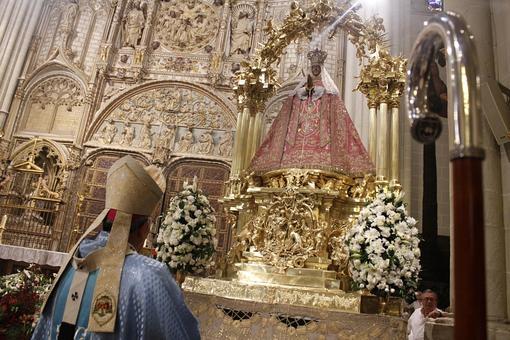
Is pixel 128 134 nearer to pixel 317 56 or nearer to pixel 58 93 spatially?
pixel 58 93

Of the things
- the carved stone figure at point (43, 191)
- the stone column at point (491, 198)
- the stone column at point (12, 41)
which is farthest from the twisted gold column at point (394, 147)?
the stone column at point (12, 41)

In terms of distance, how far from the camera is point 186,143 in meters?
11.7

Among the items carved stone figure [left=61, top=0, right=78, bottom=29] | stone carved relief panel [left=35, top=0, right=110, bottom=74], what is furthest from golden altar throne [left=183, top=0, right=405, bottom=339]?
carved stone figure [left=61, top=0, right=78, bottom=29]

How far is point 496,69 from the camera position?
3.54 meters

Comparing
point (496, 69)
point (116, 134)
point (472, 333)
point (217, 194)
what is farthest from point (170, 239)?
point (116, 134)

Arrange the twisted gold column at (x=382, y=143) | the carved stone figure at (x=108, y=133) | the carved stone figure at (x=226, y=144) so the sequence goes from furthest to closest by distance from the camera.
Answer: the carved stone figure at (x=108, y=133) < the carved stone figure at (x=226, y=144) < the twisted gold column at (x=382, y=143)

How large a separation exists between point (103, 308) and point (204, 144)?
1004 cm

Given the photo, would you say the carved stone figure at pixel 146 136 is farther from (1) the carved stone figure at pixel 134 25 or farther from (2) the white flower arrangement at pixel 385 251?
(2) the white flower arrangement at pixel 385 251

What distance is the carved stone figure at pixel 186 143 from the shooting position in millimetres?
11633

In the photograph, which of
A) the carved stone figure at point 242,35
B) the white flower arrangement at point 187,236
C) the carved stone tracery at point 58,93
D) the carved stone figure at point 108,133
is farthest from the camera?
the carved stone figure at point 242,35

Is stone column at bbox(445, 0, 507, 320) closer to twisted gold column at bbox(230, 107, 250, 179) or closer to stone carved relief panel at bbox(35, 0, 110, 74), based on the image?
twisted gold column at bbox(230, 107, 250, 179)

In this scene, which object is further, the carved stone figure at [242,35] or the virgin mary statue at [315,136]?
the carved stone figure at [242,35]

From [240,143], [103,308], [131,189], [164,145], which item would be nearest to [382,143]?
[240,143]

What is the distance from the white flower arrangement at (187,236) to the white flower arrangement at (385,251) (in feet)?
6.38
